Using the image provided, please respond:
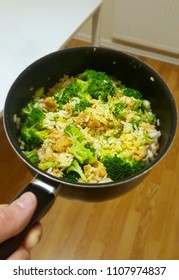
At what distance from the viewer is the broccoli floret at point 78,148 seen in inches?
26.6

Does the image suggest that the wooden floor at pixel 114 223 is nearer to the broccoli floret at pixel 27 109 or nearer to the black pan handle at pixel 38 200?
the broccoli floret at pixel 27 109

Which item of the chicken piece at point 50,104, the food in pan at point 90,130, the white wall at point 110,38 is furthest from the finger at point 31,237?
the white wall at point 110,38

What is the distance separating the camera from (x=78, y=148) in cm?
69

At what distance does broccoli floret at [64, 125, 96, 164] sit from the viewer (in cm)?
68

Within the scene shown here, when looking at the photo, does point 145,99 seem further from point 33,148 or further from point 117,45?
point 117,45

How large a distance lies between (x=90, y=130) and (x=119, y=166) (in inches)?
5.3

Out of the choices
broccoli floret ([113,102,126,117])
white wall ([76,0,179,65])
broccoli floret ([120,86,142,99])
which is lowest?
white wall ([76,0,179,65])

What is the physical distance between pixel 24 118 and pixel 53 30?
441 millimetres

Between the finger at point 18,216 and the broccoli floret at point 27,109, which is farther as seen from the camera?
the broccoli floret at point 27,109

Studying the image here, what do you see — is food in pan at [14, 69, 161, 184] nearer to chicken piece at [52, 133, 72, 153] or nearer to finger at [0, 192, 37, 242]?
chicken piece at [52, 133, 72, 153]

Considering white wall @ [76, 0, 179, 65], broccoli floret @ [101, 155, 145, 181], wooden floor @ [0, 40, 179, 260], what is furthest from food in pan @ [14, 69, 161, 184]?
white wall @ [76, 0, 179, 65]

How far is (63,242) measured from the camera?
137 centimetres

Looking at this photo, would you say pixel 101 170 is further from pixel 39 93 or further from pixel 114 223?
pixel 114 223

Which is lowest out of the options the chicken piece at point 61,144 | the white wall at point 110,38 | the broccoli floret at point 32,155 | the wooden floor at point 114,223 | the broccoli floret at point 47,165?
the wooden floor at point 114,223
